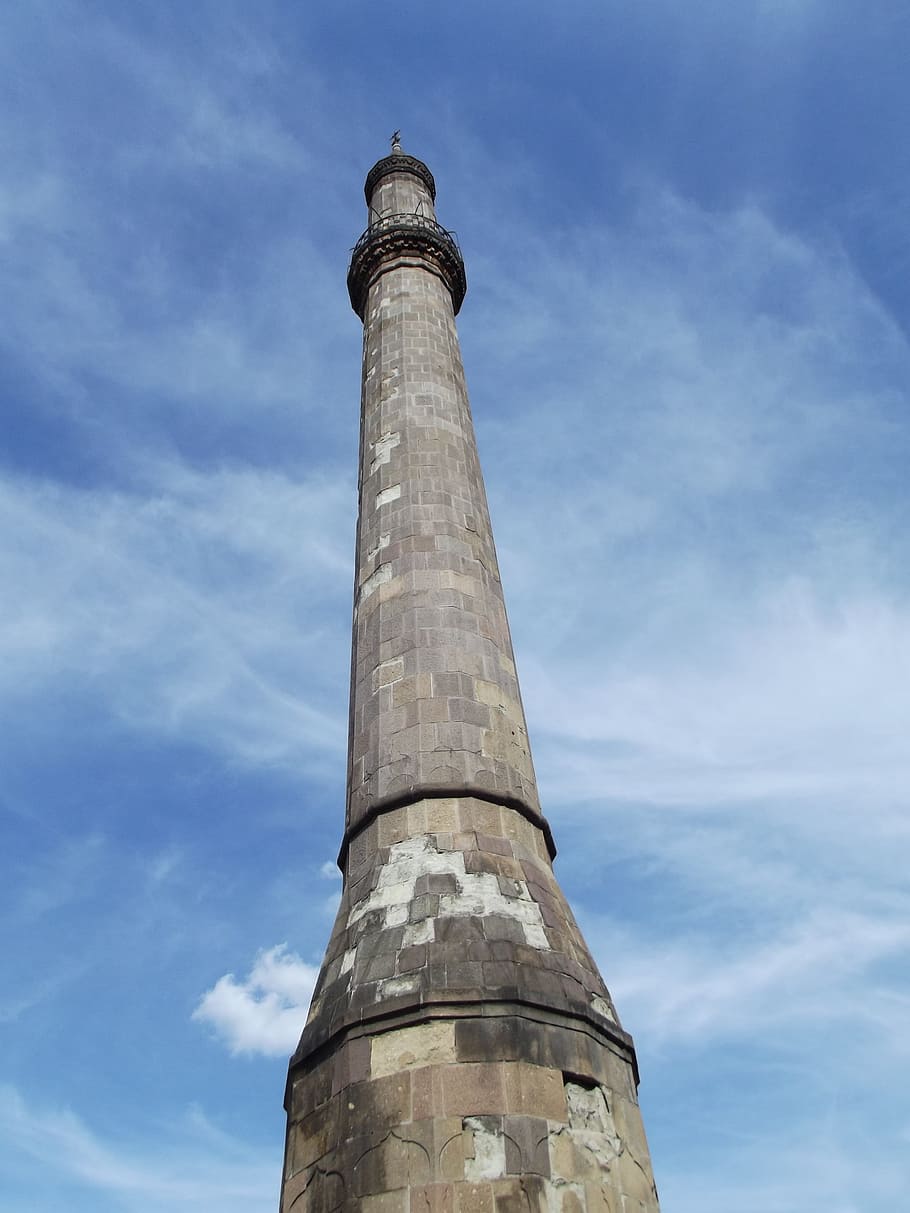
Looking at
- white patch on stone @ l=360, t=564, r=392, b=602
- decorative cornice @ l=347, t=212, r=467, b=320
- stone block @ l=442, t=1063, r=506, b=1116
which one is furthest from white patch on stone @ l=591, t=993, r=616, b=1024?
decorative cornice @ l=347, t=212, r=467, b=320

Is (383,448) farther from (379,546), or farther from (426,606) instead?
(426,606)

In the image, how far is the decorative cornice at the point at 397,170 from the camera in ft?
57.2

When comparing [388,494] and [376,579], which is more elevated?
[388,494]

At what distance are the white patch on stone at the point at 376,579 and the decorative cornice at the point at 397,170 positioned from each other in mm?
9664

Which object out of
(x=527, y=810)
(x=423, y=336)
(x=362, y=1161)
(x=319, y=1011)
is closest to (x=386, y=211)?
(x=423, y=336)

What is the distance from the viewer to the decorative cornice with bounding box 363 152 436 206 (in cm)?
1744

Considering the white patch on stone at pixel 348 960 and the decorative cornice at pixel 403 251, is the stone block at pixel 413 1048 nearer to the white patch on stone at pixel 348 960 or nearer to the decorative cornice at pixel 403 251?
the white patch on stone at pixel 348 960

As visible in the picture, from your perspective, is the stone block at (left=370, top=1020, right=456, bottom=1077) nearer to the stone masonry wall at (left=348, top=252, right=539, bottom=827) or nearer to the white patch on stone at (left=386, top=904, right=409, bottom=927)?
the white patch on stone at (left=386, top=904, right=409, bottom=927)

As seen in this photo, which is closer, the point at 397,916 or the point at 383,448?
the point at 397,916

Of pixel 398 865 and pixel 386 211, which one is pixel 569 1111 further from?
pixel 386 211

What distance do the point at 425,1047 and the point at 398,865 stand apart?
62.5 inches

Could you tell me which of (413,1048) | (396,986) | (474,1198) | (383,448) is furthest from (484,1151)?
(383,448)

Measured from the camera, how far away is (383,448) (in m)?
11.6

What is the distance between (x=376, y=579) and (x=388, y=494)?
1.21 m
